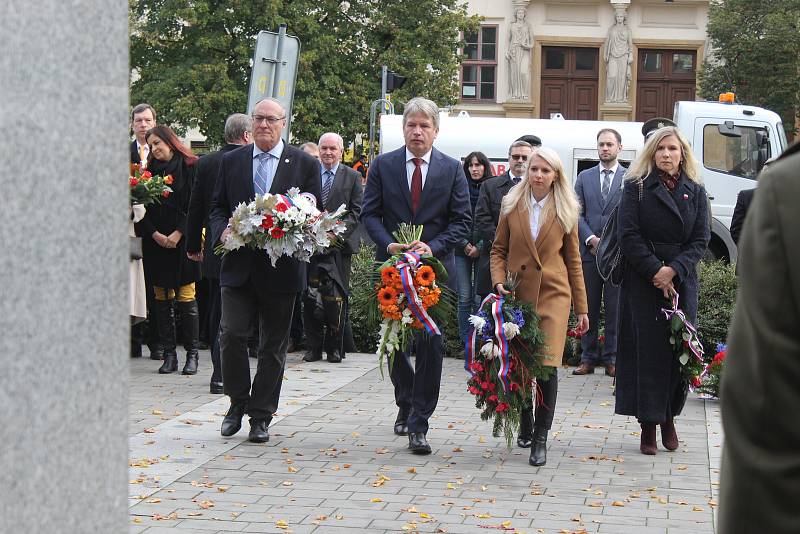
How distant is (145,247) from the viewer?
1112 centimetres

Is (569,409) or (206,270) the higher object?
(206,270)

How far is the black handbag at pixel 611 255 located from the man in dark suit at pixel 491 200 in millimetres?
2913

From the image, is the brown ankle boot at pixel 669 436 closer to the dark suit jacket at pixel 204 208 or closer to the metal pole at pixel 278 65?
the dark suit jacket at pixel 204 208

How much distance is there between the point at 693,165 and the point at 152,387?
4.82 m

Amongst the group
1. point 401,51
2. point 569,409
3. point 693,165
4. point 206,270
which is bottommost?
point 569,409

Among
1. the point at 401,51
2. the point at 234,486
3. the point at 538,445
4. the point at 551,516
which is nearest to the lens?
the point at 551,516

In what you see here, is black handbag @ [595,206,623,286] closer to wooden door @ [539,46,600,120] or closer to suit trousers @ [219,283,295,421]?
suit trousers @ [219,283,295,421]

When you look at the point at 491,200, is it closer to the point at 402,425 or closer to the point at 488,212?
the point at 488,212

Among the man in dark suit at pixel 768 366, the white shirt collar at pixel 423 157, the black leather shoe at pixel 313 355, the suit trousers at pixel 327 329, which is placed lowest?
the black leather shoe at pixel 313 355

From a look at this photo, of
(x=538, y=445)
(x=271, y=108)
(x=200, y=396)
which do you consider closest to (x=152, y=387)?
(x=200, y=396)

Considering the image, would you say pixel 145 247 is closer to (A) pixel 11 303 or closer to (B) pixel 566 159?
(A) pixel 11 303

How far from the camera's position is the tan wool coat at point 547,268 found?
7.93 meters

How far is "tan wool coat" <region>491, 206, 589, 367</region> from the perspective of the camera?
793 cm

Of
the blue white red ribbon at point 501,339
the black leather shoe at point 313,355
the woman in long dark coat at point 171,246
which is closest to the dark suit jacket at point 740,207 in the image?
the blue white red ribbon at point 501,339
